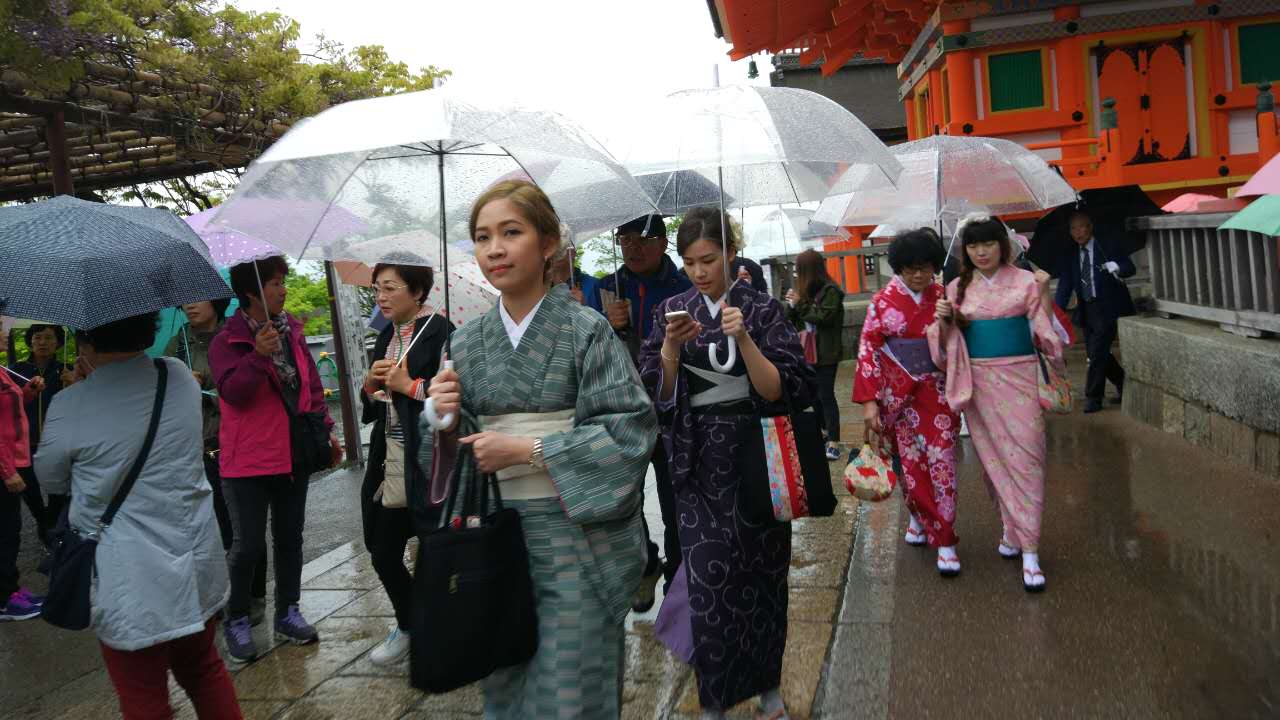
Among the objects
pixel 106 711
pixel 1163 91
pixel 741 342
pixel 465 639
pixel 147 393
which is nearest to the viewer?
pixel 465 639

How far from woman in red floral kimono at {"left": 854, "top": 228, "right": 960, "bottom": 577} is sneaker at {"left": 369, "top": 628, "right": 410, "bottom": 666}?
2564 mm

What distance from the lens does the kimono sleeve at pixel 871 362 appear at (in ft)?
18.2

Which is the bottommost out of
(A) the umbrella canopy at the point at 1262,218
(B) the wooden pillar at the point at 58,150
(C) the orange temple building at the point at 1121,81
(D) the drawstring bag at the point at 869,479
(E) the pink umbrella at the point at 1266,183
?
(D) the drawstring bag at the point at 869,479

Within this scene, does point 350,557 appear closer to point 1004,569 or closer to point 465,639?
point 1004,569

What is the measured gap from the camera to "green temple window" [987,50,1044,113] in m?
12.6

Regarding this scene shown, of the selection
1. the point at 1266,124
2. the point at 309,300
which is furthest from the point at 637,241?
the point at 309,300

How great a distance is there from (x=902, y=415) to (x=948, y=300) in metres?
0.68

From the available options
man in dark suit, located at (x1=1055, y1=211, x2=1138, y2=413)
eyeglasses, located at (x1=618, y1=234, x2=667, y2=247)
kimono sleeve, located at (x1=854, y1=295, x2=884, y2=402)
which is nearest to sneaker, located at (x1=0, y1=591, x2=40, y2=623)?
eyeglasses, located at (x1=618, y1=234, x2=667, y2=247)

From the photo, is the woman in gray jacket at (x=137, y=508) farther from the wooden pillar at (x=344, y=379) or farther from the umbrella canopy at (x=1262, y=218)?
the wooden pillar at (x=344, y=379)

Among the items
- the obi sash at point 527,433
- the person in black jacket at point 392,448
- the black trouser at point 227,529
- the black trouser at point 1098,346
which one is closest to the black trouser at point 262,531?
the black trouser at point 227,529

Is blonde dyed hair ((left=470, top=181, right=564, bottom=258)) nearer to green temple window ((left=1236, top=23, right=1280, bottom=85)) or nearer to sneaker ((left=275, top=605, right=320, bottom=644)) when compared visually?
sneaker ((left=275, top=605, right=320, bottom=644))

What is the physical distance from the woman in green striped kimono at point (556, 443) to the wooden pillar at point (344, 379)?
717 cm

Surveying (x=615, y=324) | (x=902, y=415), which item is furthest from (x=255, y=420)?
(x=902, y=415)

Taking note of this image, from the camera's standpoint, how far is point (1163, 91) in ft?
40.9
